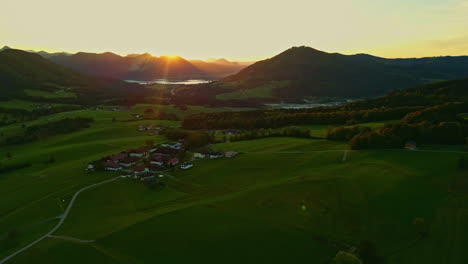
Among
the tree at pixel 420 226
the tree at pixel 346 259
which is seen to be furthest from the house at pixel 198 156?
the tree at pixel 420 226

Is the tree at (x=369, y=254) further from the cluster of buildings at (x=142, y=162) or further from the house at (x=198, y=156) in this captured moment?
the house at (x=198, y=156)

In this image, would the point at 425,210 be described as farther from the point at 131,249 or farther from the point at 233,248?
the point at 131,249

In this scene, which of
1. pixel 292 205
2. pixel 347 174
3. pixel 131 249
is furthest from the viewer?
pixel 347 174

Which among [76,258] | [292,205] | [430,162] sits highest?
[430,162]

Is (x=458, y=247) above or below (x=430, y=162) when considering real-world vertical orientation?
below

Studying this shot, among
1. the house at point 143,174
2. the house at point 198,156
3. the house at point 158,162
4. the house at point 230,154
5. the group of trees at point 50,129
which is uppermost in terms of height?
the house at point 230,154

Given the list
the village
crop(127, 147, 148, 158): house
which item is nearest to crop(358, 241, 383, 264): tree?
the village

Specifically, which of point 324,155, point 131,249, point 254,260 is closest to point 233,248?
point 254,260
